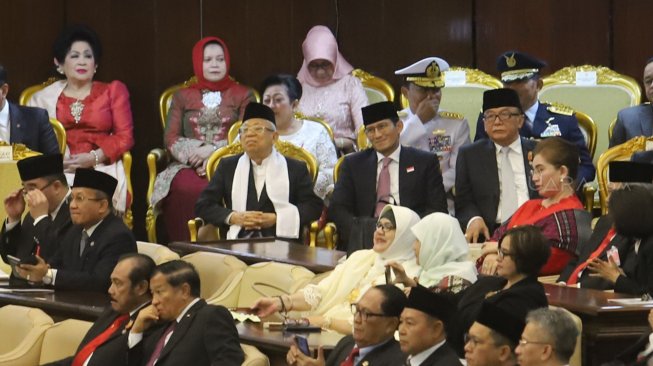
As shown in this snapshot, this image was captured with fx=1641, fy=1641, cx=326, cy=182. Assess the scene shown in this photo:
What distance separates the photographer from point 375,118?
8758 millimetres

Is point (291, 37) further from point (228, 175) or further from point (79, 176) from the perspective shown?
point (79, 176)

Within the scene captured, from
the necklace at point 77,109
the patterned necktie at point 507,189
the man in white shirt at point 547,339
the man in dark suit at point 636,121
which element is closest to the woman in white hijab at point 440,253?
the man in white shirt at point 547,339

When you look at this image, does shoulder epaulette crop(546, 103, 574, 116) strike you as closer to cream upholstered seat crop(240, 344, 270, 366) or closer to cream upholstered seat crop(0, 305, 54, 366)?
cream upholstered seat crop(0, 305, 54, 366)

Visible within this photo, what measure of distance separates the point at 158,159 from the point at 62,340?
3.63 metres

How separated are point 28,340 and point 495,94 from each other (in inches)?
109

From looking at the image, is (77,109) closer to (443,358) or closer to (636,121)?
(636,121)

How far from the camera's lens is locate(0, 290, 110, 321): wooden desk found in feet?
24.1

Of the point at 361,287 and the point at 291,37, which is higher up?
the point at 291,37

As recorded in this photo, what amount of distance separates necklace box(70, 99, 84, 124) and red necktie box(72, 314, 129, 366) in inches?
156

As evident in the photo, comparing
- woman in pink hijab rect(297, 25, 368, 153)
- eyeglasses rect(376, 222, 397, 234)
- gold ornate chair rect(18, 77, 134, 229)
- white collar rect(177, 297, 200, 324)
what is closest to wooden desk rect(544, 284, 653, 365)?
eyeglasses rect(376, 222, 397, 234)

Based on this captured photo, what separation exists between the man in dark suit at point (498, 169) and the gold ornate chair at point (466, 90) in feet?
5.66

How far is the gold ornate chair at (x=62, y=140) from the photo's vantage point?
411 inches

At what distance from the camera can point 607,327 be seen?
6.07 meters

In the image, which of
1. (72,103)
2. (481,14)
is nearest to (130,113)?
(72,103)
